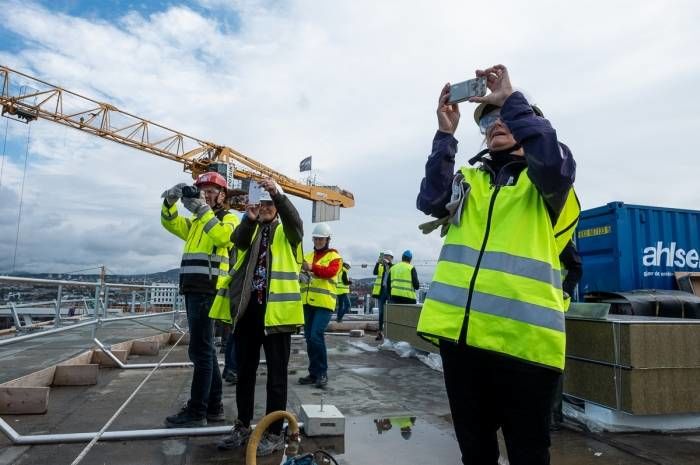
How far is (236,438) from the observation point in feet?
10.2

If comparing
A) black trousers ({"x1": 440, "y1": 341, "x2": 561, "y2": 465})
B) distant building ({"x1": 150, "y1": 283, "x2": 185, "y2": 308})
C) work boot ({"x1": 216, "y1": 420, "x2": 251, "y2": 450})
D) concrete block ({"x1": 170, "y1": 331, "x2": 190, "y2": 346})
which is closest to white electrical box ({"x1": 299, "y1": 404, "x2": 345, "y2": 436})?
work boot ({"x1": 216, "y1": 420, "x2": 251, "y2": 450})

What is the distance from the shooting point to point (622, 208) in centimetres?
549

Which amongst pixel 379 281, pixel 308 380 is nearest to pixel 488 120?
pixel 308 380

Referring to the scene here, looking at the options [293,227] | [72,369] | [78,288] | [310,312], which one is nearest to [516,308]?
[293,227]

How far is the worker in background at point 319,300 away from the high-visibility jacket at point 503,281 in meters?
3.85

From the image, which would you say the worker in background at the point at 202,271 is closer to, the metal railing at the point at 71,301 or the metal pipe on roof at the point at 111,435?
the metal pipe on roof at the point at 111,435

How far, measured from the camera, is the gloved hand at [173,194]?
13.1 ft

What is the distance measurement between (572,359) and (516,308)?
2861 mm

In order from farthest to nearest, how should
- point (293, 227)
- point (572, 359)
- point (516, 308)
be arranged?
point (572, 359) < point (293, 227) < point (516, 308)

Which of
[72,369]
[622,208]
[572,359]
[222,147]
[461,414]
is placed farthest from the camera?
[222,147]

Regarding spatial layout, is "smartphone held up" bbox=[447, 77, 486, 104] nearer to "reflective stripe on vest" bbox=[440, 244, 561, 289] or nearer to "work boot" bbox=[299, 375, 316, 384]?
"reflective stripe on vest" bbox=[440, 244, 561, 289]

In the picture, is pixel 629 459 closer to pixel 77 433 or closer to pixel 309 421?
pixel 309 421

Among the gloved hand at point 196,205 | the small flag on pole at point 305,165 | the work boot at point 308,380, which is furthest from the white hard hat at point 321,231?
the small flag on pole at point 305,165

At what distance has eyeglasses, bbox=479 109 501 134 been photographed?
1.82 meters
